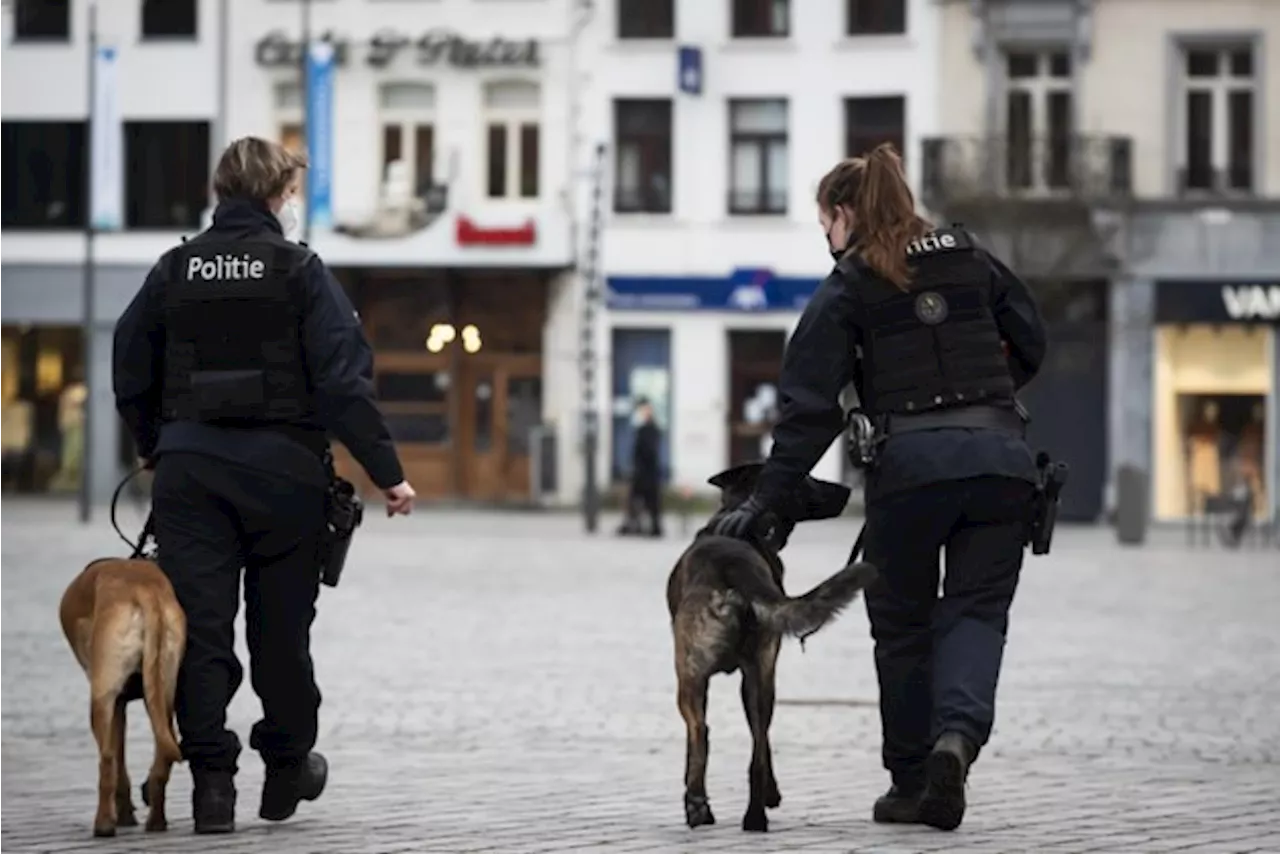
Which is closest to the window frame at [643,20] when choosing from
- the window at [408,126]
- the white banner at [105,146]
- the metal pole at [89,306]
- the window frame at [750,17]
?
the window frame at [750,17]

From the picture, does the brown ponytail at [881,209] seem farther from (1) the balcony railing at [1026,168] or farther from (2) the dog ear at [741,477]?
(1) the balcony railing at [1026,168]

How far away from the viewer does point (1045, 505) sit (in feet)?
32.9

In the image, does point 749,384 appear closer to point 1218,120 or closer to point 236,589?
point 1218,120

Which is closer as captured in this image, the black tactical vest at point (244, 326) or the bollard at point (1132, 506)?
the black tactical vest at point (244, 326)

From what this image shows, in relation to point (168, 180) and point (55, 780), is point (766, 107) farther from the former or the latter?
point (55, 780)

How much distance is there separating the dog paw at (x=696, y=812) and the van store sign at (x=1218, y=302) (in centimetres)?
4228

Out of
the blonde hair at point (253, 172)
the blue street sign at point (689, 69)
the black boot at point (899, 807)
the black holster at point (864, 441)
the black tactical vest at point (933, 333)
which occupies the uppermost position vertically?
the blue street sign at point (689, 69)

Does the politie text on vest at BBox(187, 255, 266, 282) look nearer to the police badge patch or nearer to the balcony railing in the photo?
the police badge patch

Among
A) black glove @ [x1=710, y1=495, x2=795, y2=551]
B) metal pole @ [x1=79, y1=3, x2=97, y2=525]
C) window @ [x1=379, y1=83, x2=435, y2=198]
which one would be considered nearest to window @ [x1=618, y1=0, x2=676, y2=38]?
window @ [x1=379, y1=83, x2=435, y2=198]

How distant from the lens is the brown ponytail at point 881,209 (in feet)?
32.4

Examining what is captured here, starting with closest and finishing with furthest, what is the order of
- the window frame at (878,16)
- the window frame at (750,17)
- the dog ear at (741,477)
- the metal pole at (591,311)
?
the dog ear at (741,477) < the metal pole at (591,311) < the window frame at (878,16) < the window frame at (750,17)

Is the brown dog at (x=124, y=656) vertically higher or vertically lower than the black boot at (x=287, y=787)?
higher

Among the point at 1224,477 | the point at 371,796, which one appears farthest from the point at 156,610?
the point at 1224,477

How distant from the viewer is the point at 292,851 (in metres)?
8.95
